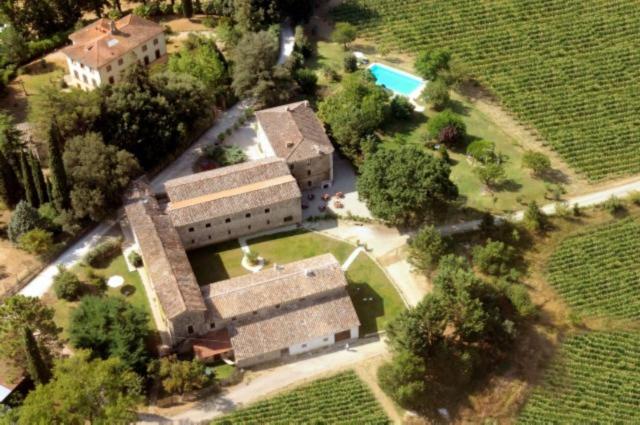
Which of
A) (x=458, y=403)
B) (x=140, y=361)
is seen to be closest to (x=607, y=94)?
(x=458, y=403)

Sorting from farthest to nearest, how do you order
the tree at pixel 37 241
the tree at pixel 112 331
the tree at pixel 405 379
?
the tree at pixel 37 241 → the tree at pixel 112 331 → the tree at pixel 405 379

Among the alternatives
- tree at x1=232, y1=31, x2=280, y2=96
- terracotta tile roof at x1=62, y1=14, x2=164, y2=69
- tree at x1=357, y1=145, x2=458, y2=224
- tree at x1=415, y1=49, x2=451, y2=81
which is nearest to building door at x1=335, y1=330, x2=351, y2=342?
tree at x1=357, y1=145, x2=458, y2=224

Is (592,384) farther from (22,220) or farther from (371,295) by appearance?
(22,220)

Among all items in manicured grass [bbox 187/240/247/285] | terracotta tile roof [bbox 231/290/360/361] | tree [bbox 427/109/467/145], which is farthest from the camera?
tree [bbox 427/109/467/145]

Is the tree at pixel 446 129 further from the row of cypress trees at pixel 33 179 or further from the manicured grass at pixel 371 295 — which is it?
the row of cypress trees at pixel 33 179

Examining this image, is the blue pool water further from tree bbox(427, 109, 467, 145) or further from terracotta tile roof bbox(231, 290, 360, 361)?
terracotta tile roof bbox(231, 290, 360, 361)

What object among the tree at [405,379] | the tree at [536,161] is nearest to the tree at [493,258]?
the tree at [536,161]

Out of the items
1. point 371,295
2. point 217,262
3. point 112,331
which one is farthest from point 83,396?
point 371,295
